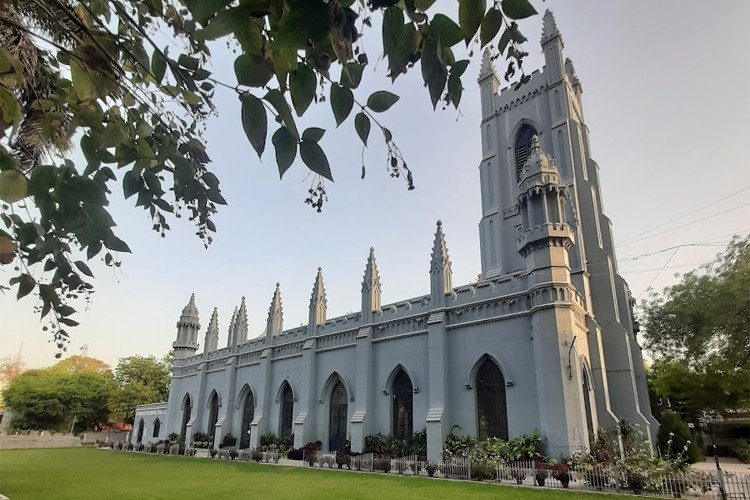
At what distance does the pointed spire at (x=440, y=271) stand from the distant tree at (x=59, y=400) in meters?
47.9

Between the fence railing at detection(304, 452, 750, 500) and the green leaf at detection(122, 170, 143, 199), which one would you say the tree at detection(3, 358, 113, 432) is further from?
the green leaf at detection(122, 170, 143, 199)

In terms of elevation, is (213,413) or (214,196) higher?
(214,196)

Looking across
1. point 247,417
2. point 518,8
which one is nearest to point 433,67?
point 518,8

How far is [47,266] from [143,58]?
1315mm

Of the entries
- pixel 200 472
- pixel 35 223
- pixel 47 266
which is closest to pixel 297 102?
pixel 35 223

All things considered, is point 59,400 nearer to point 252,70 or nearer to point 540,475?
point 540,475

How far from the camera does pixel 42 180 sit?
6.64ft

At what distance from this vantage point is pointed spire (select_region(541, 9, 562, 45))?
25.8m

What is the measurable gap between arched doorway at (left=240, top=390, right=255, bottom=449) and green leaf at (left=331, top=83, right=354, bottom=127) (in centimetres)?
3141

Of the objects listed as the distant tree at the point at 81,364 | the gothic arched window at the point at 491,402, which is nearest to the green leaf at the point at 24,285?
the gothic arched window at the point at 491,402

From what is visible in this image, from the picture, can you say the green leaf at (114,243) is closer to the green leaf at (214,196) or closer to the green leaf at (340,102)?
the green leaf at (214,196)

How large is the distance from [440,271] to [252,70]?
66.5ft

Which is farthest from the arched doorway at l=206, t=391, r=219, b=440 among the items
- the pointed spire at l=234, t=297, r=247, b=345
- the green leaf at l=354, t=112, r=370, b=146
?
the green leaf at l=354, t=112, r=370, b=146

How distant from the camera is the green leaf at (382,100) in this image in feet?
5.72
